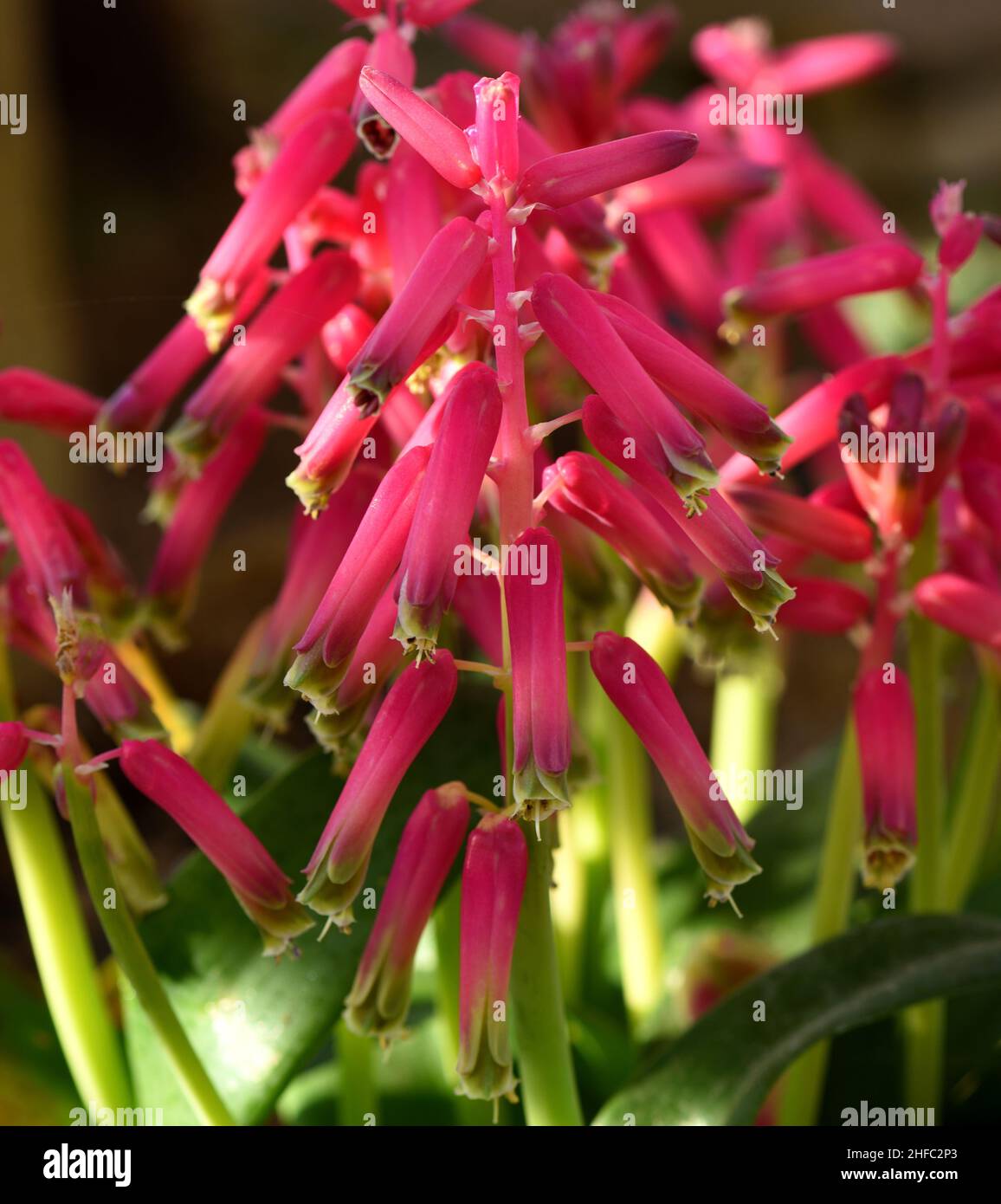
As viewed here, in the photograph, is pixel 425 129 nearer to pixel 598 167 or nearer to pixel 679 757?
pixel 598 167

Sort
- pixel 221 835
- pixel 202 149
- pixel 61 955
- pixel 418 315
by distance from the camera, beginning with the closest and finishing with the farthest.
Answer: pixel 418 315, pixel 221 835, pixel 61 955, pixel 202 149

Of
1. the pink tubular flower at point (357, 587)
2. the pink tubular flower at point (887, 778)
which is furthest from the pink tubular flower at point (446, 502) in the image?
the pink tubular flower at point (887, 778)

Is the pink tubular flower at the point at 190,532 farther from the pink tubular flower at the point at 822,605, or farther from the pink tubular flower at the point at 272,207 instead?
the pink tubular flower at the point at 822,605

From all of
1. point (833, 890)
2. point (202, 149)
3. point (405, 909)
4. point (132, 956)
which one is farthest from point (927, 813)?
point (202, 149)

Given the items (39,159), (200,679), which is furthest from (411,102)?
(39,159)

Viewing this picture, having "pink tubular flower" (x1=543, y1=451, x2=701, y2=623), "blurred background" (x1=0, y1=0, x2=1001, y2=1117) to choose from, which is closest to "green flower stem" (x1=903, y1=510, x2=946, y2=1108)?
"pink tubular flower" (x1=543, y1=451, x2=701, y2=623)

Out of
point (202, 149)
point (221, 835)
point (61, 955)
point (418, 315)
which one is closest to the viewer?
point (418, 315)
